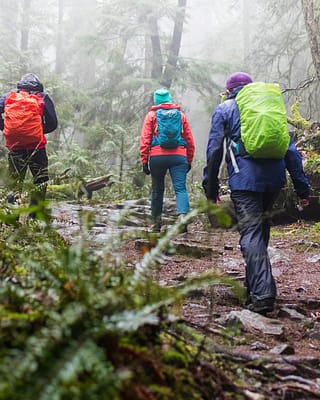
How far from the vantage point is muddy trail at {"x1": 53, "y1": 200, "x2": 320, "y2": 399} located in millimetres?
1894

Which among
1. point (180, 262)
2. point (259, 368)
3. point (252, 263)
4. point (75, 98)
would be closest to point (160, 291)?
point (259, 368)

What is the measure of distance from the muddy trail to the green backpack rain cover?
98 centimetres

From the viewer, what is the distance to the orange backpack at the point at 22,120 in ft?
21.0

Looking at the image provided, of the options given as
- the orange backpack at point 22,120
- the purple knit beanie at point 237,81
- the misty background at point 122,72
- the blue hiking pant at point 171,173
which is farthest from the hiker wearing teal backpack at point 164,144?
the misty background at point 122,72

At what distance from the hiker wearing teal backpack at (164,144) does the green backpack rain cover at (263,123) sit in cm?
314

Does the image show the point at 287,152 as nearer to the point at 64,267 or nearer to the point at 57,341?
the point at 64,267

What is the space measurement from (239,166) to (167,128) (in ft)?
10.5

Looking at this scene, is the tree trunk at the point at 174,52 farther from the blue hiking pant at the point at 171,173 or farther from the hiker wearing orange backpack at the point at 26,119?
the hiker wearing orange backpack at the point at 26,119

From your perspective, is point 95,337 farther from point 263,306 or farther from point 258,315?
point 263,306

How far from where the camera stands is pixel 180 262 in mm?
5754

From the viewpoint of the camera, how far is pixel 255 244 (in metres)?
4.04

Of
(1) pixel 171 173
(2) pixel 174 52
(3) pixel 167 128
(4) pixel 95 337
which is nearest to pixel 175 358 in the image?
(4) pixel 95 337

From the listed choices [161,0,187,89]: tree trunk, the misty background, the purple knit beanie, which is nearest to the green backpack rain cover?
the purple knit beanie

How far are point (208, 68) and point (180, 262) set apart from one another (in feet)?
48.1
